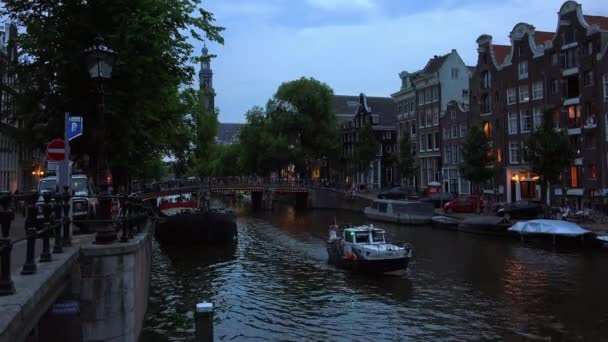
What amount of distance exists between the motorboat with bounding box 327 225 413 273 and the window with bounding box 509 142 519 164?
115 ft

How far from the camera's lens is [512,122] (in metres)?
60.6

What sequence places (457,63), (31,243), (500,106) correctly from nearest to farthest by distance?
(31,243)
(500,106)
(457,63)

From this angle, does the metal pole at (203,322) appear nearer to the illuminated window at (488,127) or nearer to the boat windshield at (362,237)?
the boat windshield at (362,237)

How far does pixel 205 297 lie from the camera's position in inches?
936

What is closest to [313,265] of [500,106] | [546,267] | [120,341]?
[546,267]

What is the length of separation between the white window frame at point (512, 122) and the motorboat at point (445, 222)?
1596cm

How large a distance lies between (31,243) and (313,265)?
24353 millimetres

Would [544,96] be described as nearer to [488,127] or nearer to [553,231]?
[488,127]

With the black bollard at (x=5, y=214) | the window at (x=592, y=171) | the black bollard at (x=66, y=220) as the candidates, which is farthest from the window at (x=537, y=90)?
the black bollard at (x=5, y=214)

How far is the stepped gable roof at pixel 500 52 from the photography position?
65812 millimetres

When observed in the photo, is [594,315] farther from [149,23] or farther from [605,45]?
[605,45]

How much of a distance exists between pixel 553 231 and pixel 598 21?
25.4 m

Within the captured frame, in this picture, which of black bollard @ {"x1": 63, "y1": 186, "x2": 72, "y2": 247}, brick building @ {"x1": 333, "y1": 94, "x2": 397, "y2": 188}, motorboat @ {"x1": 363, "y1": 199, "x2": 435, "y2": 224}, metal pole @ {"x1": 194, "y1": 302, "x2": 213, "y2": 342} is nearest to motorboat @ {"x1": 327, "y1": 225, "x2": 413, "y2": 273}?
metal pole @ {"x1": 194, "y1": 302, "x2": 213, "y2": 342}

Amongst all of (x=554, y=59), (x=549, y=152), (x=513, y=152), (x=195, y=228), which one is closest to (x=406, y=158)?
(x=513, y=152)
